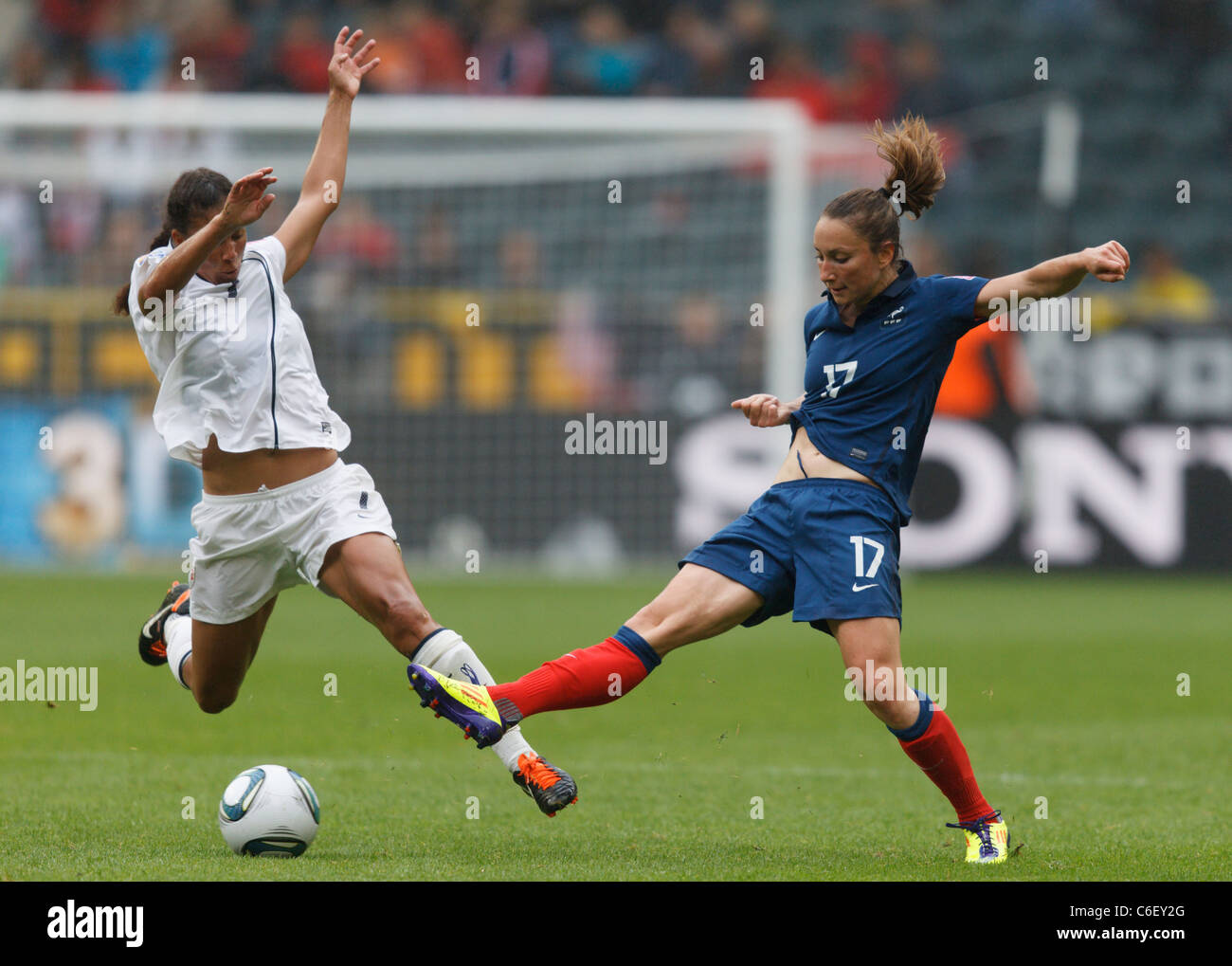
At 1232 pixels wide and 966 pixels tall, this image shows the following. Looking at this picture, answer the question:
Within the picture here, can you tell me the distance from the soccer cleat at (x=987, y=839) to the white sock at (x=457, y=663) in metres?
1.39

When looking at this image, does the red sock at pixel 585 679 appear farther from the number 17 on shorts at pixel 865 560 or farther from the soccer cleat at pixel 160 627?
the soccer cleat at pixel 160 627

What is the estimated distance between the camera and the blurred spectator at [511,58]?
19875 millimetres

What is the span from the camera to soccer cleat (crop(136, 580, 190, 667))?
6969mm

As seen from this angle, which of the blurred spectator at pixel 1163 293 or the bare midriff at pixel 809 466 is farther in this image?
the blurred spectator at pixel 1163 293

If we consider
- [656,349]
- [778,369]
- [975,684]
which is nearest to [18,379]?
[656,349]

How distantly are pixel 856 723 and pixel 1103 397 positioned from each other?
7.76 m

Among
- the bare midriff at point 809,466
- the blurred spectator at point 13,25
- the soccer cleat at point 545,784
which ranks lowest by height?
the soccer cleat at point 545,784

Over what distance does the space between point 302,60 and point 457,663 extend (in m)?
15.1

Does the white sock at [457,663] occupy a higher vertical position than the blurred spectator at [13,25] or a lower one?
lower

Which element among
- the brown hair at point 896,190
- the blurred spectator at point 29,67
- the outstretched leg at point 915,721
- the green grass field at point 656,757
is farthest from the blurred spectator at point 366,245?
the outstretched leg at point 915,721

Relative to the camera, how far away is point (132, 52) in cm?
1945

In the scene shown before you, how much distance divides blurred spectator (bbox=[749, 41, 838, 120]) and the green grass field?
762 centimetres

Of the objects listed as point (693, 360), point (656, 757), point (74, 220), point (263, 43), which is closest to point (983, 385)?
point (693, 360)

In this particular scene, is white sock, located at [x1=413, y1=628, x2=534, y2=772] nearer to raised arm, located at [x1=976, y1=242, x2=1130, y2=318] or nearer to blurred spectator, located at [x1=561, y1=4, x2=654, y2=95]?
raised arm, located at [x1=976, y1=242, x2=1130, y2=318]
